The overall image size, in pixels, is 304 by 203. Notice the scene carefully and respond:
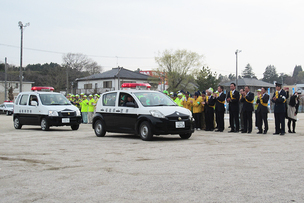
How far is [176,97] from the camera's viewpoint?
18797mm

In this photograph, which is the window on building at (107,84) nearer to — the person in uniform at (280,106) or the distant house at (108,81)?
the distant house at (108,81)

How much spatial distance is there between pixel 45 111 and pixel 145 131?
6.92 metres

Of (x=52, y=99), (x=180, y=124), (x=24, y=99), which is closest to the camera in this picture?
(x=180, y=124)

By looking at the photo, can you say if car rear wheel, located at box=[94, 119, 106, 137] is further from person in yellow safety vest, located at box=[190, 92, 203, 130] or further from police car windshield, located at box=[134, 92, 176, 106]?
person in yellow safety vest, located at box=[190, 92, 203, 130]

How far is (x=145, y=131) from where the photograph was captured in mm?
12195

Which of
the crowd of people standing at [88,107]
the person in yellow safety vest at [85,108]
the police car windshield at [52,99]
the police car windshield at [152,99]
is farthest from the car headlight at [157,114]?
the person in yellow safety vest at [85,108]

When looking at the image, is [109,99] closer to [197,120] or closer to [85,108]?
[197,120]

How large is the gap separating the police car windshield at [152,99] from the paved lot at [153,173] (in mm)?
2490

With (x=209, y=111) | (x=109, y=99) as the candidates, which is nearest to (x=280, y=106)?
(x=209, y=111)

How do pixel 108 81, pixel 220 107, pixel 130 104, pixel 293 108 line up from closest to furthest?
pixel 130 104 → pixel 293 108 → pixel 220 107 → pixel 108 81

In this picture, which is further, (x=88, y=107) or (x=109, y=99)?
(x=88, y=107)

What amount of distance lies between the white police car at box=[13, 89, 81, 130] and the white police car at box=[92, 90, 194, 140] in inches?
137

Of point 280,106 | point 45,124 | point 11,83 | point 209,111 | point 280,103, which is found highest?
point 11,83

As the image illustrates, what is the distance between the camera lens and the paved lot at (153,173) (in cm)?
515
